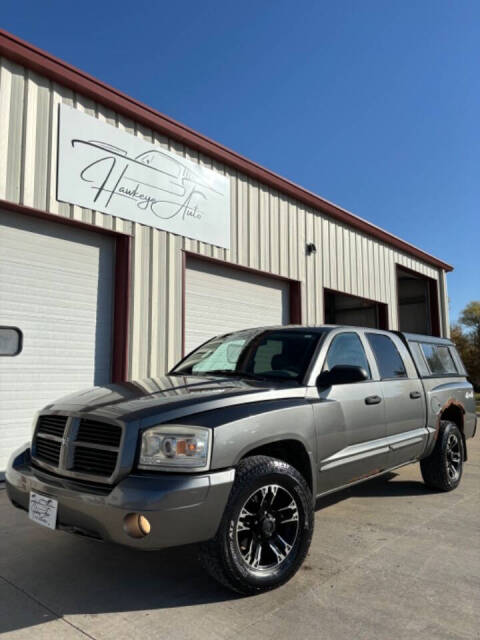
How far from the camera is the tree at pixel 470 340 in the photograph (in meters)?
43.8

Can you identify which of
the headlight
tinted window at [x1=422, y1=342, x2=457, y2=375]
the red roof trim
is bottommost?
the headlight

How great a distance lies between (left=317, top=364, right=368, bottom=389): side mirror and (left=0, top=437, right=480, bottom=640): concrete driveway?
1.27 metres

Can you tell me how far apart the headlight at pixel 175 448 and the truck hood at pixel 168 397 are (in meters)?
0.09

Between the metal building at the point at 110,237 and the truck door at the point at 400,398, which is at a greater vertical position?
the metal building at the point at 110,237

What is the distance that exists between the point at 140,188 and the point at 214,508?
628cm

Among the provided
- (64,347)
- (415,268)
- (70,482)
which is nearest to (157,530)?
(70,482)

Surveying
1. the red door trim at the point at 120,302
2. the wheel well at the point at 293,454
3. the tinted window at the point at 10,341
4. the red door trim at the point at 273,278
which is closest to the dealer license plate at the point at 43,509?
the wheel well at the point at 293,454

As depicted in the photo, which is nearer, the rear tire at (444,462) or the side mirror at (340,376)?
the side mirror at (340,376)

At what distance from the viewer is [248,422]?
3.04m

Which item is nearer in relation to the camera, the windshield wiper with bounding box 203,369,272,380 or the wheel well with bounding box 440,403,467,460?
the windshield wiper with bounding box 203,369,272,380

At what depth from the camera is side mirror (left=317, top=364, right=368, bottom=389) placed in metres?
3.70

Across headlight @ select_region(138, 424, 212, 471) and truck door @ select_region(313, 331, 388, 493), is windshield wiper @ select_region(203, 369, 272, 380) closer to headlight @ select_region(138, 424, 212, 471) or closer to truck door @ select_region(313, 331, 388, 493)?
truck door @ select_region(313, 331, 388, 493)

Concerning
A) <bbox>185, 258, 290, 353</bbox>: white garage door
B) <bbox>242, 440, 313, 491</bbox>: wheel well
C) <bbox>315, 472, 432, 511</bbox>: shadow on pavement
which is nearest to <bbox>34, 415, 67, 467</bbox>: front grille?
<bbox>242, 440, 313, 491</bbox>: wheel well

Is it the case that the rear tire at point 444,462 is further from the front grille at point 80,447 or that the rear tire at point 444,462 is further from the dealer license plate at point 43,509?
the dealer license plate at point 43,509
